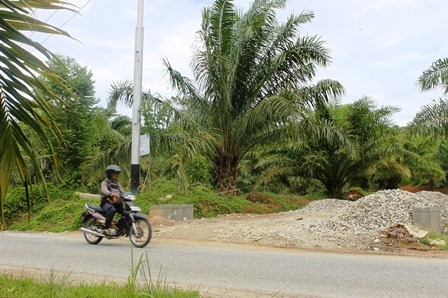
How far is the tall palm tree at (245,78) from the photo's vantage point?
1589 centimetres

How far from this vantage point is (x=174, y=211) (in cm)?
1350

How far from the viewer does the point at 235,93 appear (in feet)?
55.3

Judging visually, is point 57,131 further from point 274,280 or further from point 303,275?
point 303,275

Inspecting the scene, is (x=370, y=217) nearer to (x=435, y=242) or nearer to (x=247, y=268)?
(x=435, y=242)

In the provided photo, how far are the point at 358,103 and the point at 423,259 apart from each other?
1590cm

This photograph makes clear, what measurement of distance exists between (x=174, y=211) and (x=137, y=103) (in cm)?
328

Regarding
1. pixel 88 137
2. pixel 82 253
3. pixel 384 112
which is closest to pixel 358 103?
pixel 384 112

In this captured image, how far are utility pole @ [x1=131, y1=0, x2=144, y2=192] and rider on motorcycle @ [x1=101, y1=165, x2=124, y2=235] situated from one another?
3.35 metres

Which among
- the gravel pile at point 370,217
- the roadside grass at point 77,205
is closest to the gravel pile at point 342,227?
the gravel pile at point 370,217

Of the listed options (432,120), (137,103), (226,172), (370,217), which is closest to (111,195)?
(137,103)

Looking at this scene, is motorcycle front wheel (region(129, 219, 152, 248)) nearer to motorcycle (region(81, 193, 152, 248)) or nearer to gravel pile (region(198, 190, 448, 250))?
motorcycle (region(81, 193, 152, 248))

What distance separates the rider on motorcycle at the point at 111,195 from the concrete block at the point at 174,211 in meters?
3.73

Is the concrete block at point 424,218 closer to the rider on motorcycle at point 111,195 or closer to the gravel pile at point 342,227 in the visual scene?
the gravel pile at point 342,227

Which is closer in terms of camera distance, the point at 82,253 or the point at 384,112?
the point at 82,253
